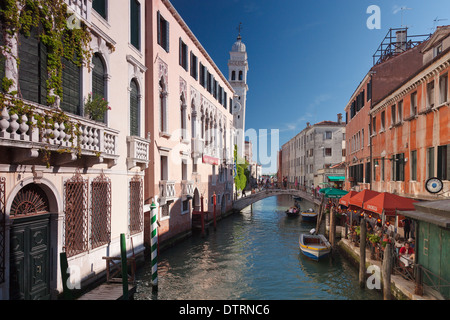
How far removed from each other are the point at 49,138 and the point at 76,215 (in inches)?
90.4

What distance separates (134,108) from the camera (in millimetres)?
11625

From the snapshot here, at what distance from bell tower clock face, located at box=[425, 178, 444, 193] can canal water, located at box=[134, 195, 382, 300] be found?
11.4 feet

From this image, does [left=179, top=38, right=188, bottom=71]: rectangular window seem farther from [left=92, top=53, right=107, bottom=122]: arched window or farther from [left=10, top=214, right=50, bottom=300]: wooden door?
[left=10, top=214, right=50, bottom=300]: wooden door

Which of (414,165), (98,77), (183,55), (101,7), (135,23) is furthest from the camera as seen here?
(183,55)

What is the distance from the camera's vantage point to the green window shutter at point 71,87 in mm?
7812

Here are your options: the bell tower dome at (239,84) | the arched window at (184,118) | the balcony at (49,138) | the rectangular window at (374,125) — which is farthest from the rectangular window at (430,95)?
the bell tower dome at (239,84)

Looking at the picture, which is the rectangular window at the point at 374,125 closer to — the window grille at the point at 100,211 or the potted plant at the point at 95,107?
the window grille at the point at 100,211

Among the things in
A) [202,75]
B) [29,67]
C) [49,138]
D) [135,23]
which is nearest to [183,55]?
[202,75]

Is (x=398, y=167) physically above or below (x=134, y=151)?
below

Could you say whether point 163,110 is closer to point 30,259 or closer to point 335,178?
point 30,259

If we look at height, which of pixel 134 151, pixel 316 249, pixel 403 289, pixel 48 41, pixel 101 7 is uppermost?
pixel 101 7

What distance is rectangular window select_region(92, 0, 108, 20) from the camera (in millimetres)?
9100
